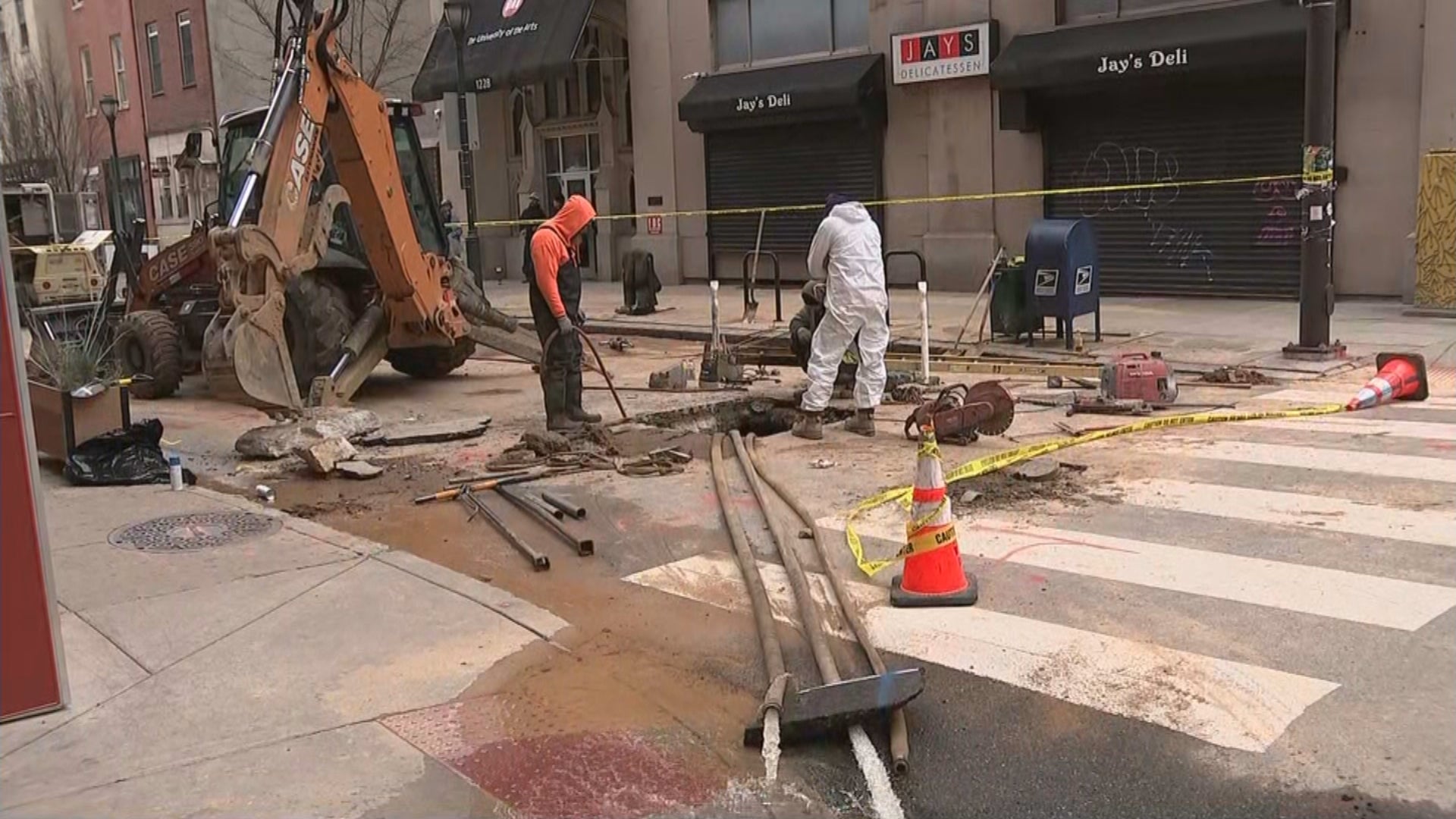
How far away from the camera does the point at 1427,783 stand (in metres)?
3.88

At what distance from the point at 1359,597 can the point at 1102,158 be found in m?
15.0

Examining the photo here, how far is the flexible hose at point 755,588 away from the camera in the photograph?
16.6 feet

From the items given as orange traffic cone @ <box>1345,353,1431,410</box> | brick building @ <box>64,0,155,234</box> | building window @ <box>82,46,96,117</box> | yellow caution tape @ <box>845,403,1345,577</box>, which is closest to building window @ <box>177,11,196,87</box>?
brick building @ <box>64,0,155,234</box>

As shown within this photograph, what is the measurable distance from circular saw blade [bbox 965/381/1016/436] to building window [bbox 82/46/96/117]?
4339cm

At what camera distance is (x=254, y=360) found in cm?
1036

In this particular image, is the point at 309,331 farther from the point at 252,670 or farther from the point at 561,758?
the point at 561,758

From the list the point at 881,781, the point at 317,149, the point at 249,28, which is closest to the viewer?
the point at 881,781

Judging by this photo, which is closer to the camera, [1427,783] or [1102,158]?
[1427,783]

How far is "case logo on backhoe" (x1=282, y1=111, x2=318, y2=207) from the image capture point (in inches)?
412

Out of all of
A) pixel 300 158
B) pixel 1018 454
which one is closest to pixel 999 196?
pixel 1018 454

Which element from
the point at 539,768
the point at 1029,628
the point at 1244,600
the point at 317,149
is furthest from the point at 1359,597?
the point at 317,149

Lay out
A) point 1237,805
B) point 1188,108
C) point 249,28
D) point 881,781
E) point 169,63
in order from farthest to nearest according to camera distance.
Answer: point 169,63
point 249,28
point 1188,108
point 881,781
point 1237,805

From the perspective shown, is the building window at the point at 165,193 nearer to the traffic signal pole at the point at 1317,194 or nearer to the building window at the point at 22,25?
the building window at the point at 22,25

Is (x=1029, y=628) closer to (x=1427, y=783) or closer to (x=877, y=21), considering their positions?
(x=1427, y=783)
